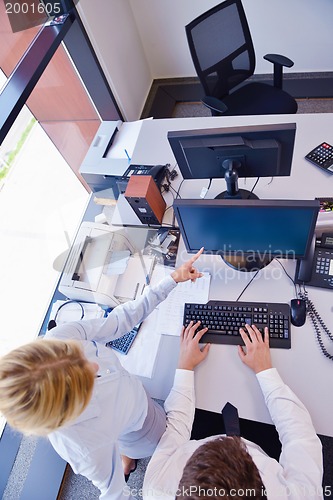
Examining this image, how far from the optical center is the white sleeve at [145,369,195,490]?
1.20 meters

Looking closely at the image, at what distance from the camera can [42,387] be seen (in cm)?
89

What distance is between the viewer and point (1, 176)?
1.86 metres

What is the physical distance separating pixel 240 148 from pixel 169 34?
2079 mm

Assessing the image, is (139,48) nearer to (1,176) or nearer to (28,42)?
(28,42)

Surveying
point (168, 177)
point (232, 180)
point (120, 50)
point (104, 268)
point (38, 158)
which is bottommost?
point (104, 268)

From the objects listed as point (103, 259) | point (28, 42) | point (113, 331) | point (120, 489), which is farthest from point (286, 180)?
point (28, 42)

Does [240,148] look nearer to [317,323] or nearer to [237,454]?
[317,323]

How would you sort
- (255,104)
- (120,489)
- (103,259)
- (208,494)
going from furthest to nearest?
(255,104) < (103,259) < (120,489) < (208,494)

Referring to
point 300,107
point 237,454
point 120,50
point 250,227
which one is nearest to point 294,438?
point 237,454

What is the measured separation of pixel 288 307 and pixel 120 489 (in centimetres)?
88

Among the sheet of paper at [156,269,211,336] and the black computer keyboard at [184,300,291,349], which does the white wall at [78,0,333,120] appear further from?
the black computer keyboard at [184,300,291,349]

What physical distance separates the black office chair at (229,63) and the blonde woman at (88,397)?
4.22 ft

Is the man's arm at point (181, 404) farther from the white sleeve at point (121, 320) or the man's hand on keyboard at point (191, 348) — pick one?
the white sleeve at point (121, 320)

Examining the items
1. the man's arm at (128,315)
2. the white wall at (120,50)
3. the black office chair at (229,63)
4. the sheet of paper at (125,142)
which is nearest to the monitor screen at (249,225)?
the man's arm at (128,315)
